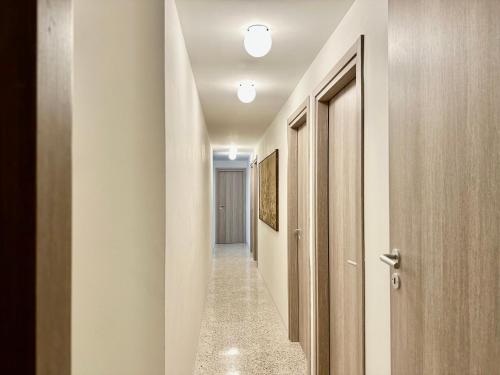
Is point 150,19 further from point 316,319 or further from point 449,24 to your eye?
point 316,319

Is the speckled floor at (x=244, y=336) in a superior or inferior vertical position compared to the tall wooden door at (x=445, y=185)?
inferior

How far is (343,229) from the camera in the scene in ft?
6.82

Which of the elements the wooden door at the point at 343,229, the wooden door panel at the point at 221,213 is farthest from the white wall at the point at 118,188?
the wooden door panel at the point at 221,213

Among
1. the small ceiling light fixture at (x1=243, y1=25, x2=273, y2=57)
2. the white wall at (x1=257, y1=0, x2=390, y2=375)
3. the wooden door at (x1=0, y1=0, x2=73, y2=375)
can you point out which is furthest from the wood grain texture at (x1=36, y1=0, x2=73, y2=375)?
the small ceiling light fixture at (x1=243, y1=25, x2=273, y2=57)

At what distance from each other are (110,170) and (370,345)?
1.28 meters

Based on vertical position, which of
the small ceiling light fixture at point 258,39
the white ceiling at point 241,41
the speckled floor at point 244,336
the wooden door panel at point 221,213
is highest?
the white ceiling at point 241,41

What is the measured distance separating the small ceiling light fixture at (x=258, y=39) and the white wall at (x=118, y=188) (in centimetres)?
66

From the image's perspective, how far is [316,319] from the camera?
7.86 ft

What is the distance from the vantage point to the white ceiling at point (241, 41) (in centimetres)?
177

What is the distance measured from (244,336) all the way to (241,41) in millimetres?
2642

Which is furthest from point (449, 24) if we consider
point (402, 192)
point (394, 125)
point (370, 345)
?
point (370, 345)

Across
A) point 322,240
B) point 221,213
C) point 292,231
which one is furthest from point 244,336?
point 221,213

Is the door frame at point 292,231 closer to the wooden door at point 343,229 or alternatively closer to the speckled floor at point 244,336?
the speckled floor at point 244,336
